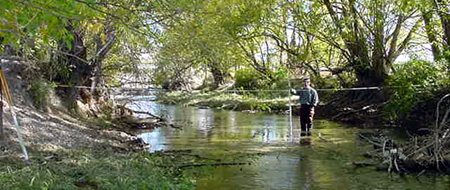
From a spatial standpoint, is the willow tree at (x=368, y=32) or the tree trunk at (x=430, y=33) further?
the willow tree at (x=368, y=32)

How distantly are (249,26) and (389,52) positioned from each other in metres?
5.22

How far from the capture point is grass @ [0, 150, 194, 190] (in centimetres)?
598

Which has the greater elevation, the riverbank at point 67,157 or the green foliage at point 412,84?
the green foliage at point 412,84

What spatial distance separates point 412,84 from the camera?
592 inches

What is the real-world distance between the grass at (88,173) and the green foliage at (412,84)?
28.9 ft

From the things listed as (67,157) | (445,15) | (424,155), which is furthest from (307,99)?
(67,157)

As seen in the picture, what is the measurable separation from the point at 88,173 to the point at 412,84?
11.1 meters

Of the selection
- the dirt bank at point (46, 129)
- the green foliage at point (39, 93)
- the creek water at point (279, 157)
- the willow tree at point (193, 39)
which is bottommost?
the creek water at point (279, 157)

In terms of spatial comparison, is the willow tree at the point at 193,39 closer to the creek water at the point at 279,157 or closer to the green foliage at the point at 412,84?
the creek water at the point at 279,157

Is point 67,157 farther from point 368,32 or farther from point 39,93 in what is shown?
point 368,32

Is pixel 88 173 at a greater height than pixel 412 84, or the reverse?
pixel 412 84

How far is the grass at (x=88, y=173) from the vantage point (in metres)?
5.98

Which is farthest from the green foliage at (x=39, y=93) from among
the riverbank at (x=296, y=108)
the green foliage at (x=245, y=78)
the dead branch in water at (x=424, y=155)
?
the green foliage at (x=245, y=78)

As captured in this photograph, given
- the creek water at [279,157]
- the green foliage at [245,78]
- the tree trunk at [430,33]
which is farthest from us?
the green foliage at [245,78]
